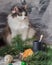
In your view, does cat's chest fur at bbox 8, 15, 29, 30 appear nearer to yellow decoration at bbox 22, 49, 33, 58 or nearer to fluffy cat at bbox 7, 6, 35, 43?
fluffy cat at bbox 7, 6, 35, 43

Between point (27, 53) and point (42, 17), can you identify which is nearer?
point (27, 53)

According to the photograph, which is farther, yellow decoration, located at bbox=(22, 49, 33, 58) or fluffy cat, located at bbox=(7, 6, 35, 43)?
fluffy cat, located at bbox=(7, 6, 35, 43)

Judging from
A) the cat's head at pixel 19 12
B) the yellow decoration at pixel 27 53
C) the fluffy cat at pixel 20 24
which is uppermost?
the cat's head at pixel 19 12

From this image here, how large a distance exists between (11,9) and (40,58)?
46 centimetres

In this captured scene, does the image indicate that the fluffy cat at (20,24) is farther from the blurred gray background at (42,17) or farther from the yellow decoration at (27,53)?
the yellow decoration at (27,53)

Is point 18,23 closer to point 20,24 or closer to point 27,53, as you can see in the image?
point 20,24

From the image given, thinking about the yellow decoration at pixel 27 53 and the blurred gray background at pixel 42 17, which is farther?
the blurred gray background at pixel 42 17

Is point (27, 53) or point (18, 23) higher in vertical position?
point (18, 23)

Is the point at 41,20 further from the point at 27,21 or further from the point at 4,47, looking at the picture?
the point at 4,47

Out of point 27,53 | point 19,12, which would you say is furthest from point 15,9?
point 27,53

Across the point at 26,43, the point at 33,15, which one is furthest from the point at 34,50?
the point at 33,15

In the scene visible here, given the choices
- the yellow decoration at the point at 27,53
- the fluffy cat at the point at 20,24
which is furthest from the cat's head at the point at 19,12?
the yellow decoration at the point at 27,53

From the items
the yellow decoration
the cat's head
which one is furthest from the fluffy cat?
the yellow decoration

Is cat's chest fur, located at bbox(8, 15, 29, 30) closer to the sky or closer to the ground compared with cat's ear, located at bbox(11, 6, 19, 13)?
closer to the ground
